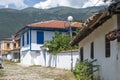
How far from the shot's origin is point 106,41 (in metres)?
14.8

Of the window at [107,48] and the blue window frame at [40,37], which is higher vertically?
the blue window frame at [40,37]

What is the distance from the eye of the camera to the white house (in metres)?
11.4

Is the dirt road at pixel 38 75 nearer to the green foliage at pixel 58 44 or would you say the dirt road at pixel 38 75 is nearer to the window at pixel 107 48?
the window at pixel 107 48

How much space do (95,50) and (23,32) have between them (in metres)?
32.0

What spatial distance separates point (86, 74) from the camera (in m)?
17.7

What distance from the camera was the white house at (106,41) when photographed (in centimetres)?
1139

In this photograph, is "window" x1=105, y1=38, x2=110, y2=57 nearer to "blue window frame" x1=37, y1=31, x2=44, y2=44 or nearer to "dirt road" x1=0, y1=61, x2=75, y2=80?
"dirt road" x1=0, y1=61, x2=75, y2=80

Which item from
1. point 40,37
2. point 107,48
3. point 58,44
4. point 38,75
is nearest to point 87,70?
point 107,48

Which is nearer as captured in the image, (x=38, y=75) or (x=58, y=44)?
(x=38, y=75)

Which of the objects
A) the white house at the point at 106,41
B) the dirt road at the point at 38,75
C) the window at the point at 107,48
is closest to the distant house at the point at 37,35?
the dirt road at the point at 38,75

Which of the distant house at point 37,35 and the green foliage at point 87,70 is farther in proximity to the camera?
the distant house at point 37,35

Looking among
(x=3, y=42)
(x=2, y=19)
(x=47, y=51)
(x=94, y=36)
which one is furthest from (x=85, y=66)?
(x=2, y=19)

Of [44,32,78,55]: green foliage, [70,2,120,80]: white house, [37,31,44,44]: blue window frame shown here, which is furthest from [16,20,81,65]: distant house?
[70,2,120,80]: white house

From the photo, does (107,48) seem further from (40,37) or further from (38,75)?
(40,37)
